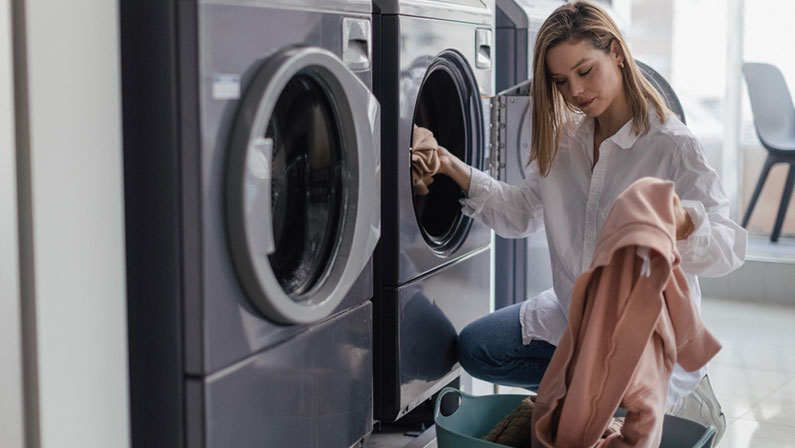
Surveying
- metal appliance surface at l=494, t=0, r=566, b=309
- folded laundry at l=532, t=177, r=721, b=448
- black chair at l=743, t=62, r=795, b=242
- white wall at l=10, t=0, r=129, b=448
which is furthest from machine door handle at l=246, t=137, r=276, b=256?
black chair at l=743, t=62, r=795, b=242

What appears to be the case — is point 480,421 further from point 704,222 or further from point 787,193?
point 787,193

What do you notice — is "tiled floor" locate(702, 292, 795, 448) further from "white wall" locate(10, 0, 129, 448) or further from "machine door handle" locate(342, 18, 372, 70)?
"white wall" locate(10, 0, 129, 448)

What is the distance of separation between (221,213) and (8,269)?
310 millimetres

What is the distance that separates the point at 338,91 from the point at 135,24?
0.40 m

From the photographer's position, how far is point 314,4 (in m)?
1.52

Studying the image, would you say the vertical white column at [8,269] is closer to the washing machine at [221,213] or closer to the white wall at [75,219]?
the white wall at [75,219]

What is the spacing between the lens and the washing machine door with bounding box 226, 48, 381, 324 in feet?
5.01

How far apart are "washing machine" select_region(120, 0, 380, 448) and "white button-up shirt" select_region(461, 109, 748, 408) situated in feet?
2.18

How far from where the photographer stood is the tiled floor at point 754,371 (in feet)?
8.62

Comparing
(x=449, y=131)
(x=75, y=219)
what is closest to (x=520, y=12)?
(x=449, y=131)

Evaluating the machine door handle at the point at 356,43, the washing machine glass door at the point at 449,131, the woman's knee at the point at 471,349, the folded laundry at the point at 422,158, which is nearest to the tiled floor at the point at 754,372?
the woman's knee at the point at 471,349

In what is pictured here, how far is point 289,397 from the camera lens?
1.53 metres

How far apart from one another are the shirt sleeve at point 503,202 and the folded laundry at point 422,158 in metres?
0.11

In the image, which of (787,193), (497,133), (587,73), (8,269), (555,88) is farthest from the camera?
(787,193)
